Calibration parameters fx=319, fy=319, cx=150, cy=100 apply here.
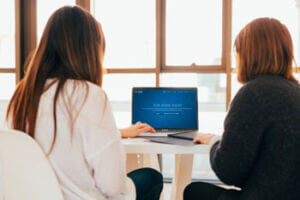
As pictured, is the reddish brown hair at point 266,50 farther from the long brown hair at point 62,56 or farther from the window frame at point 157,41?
the window frame at point 157,41

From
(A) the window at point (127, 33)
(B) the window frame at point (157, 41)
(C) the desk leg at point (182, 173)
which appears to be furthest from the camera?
(A) the window at point (127, 33)

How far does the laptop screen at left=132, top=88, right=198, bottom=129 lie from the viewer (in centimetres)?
173

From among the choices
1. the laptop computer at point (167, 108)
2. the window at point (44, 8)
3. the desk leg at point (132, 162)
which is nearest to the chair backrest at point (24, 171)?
the laptop computer at point (167, 108)

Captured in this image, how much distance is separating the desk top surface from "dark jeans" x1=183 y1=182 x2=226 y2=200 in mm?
173

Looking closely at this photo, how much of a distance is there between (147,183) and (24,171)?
54 cm

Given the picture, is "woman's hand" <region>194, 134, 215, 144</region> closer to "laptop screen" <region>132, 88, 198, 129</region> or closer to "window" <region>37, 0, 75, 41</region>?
"laptop screen" <region>132, 88, 198, 129</region>

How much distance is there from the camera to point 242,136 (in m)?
0.94

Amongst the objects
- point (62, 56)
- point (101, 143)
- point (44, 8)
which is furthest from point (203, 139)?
point (44, 8)

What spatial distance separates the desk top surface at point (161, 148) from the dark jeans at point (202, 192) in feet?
0.57

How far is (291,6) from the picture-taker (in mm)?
2873

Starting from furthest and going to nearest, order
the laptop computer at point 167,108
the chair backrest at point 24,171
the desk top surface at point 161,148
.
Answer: the laptop computer at point 167,108 < the desk top surface at point 161,148 < the chair backrest at point 24,171

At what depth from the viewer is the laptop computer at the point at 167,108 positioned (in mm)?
1724

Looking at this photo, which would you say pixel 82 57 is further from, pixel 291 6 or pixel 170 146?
pixel 291 6

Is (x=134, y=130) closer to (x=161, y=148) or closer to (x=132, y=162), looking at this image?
(x=161, y=148)
